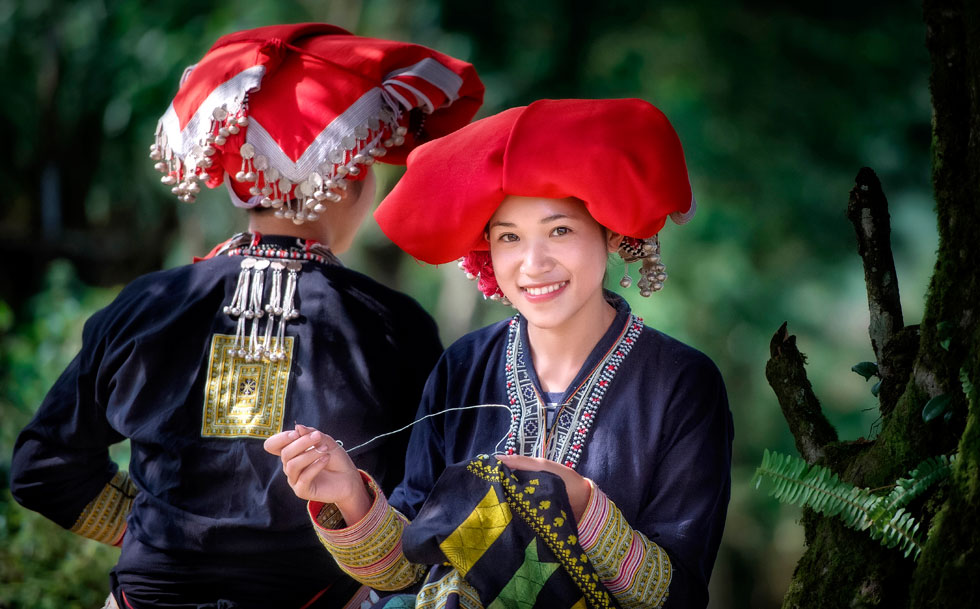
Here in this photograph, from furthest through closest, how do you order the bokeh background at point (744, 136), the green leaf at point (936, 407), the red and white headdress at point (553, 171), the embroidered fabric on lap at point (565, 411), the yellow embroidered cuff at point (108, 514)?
the bokeh background at point (744, 136), the yellow embroidered cuff at point (108, 514), the embroidered fabric on lap at point (565, 411), the red and white headdress at point (553, 171), the green leaf at point (936, 407)

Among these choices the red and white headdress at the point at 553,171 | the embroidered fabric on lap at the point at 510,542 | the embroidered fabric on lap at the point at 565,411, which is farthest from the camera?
the embroidered fabric on lap at the point at 565,411

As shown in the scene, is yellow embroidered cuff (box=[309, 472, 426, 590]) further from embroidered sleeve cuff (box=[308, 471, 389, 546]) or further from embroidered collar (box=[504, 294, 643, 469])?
embroidered collar (box=[504, 294, 643, 469])

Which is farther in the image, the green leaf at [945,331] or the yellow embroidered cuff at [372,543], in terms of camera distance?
the yellow embroidered cuff at [372,543]

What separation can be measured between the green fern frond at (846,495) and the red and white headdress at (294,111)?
1225 millimetres

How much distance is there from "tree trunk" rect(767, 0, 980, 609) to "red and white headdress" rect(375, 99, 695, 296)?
0.42 m

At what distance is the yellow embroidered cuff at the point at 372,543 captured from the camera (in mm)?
2107

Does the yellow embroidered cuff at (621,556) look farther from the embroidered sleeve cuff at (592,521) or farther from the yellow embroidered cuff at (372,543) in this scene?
the yellow embroidered cuff at (372,543)

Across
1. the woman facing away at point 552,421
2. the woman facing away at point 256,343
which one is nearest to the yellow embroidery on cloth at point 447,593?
the woman facing away at point 552,421

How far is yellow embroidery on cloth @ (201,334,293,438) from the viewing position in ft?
8.12

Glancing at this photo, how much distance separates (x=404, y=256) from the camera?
7.01 m

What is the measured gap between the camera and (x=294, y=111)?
2508mm

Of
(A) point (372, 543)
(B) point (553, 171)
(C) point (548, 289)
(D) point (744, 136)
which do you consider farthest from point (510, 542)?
(D) point (744, 136)

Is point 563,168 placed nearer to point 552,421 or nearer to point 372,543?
point 552,421

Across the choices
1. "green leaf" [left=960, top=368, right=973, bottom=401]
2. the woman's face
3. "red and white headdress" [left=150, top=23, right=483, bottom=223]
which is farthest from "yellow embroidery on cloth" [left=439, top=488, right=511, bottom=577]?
"red and white headdress" [left=150, top=23, right=483, bottom=223]
